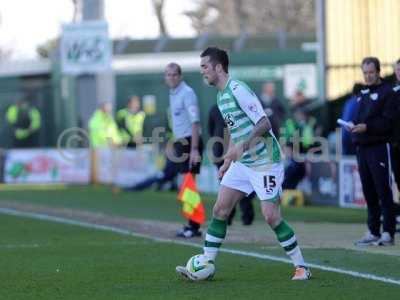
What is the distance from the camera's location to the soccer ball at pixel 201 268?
9.67 meters

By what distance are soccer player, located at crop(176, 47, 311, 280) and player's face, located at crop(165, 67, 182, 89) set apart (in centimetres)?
376

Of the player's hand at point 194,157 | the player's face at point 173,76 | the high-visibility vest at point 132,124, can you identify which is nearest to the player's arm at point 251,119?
the player's hand at point 194,157

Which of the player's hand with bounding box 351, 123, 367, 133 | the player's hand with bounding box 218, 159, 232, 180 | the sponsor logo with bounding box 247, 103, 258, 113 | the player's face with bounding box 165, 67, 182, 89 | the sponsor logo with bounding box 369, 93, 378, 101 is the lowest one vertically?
the player's hand with bounding box 218, 159, 232, 180

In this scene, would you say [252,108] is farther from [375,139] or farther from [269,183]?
[375,139]

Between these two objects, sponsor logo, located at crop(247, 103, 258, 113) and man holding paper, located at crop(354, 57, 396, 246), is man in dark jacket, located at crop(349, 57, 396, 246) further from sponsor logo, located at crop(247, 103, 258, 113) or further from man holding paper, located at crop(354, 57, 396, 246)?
sponsor logo, located at crop(247, 103, 258, 113)

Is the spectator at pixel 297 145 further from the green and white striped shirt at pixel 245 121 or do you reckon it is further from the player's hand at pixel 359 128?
the green and white striped shirt at pixel 245 121

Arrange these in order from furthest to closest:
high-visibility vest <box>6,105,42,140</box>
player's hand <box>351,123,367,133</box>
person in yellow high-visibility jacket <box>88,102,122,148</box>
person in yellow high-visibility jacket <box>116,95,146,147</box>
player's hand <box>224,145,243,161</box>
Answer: high-visibility vest <box>6,105,42,140</box>
person in yellow high-visibility jacket <box>88,102,122,148</box>
person in yellow high-visibility jacket <box>116,95,146,147</box>
player's hand <box>351,123,367,133</box>
player's hand <box>224,145,243,161</box>

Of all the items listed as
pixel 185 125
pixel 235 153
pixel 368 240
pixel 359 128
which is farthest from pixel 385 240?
pixel 235 153

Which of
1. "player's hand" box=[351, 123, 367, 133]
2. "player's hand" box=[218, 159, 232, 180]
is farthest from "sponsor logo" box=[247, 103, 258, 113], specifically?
"player's hand" box=[351, 123, 367, 133]

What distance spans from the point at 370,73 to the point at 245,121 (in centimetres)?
297

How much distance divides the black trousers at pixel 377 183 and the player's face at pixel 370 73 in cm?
70

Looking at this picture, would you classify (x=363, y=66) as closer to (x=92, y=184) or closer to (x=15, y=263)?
(x=15, y=263)

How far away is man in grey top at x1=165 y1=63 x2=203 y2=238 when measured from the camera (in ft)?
44.4

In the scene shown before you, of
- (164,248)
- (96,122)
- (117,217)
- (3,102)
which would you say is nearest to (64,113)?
(3,102)
